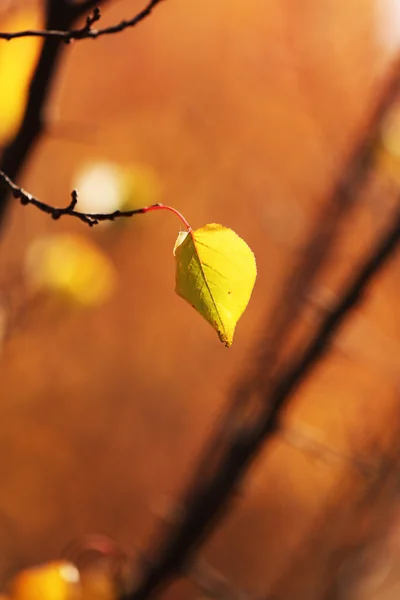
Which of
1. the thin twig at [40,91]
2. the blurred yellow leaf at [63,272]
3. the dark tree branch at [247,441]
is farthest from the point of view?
the blurred yellow leaf at [63,272]

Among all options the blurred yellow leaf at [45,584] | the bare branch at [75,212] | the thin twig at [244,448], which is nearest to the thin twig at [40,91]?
the bare branch at [75,212]

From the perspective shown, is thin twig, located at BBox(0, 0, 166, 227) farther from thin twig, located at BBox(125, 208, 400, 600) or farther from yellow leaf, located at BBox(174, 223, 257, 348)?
thin twig, located at BBox(125, 208, 400, 600)

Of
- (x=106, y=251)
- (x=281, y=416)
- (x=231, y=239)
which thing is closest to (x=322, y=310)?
(x=281, y=416)

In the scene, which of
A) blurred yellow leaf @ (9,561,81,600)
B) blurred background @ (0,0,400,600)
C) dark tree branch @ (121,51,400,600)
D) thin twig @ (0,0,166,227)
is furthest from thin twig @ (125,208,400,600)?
blurred background @ (0,0,400,600)

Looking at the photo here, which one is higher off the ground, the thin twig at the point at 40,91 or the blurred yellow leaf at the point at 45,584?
the thin twig at the point at 40,91

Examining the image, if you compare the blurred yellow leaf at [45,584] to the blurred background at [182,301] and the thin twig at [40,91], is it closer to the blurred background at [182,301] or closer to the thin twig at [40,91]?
the thin twig at [40,91]

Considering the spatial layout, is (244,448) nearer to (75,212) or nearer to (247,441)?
(247,441)
